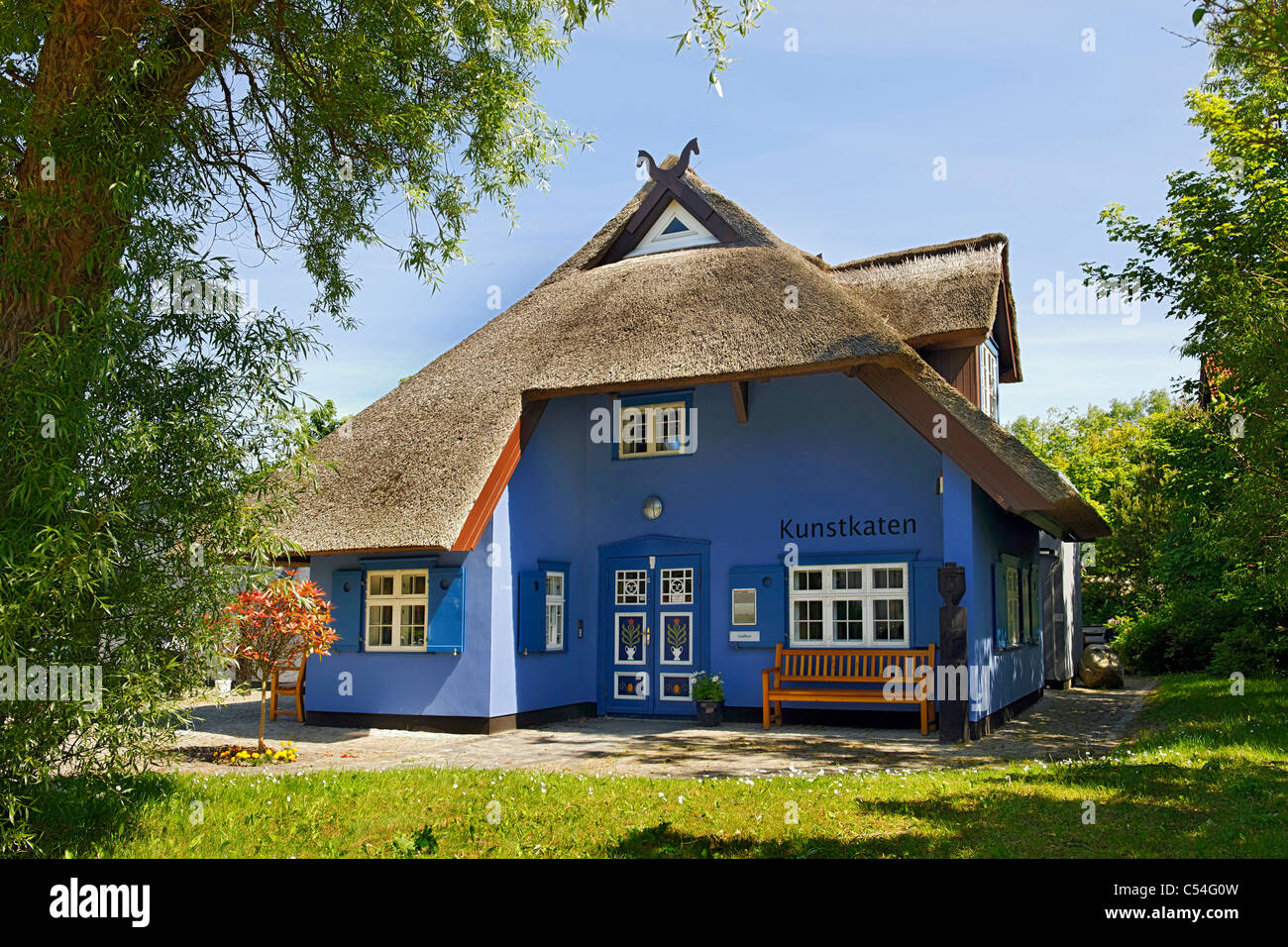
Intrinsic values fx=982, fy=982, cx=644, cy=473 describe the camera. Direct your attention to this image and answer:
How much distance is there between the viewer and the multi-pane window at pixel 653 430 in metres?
14.1

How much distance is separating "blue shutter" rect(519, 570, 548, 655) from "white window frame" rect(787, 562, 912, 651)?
3.27m

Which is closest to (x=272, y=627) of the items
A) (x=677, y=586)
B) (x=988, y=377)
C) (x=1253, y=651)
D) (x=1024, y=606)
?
(x=677, y=586)

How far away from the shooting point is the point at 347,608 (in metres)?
13.0

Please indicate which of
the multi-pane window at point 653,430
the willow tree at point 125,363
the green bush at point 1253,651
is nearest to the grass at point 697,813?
the willow tree at point 125,363

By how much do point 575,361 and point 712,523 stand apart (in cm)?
292

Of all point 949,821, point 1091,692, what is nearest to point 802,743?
point 949,821

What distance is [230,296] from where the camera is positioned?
6672mm

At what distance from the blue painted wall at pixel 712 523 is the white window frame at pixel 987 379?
182 cm

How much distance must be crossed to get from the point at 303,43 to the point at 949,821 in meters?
7.39

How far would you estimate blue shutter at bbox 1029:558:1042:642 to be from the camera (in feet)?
51.8

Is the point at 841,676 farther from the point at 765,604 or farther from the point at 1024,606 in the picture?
the point at 1024,606

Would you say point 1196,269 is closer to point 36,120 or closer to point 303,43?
point 303,43

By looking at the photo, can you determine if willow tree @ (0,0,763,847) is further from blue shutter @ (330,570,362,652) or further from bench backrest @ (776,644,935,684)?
bench backrest @ (776,644,935,684)

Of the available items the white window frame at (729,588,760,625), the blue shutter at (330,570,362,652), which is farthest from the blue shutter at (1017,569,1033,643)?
the blue shutter at (330,570,362,652)
